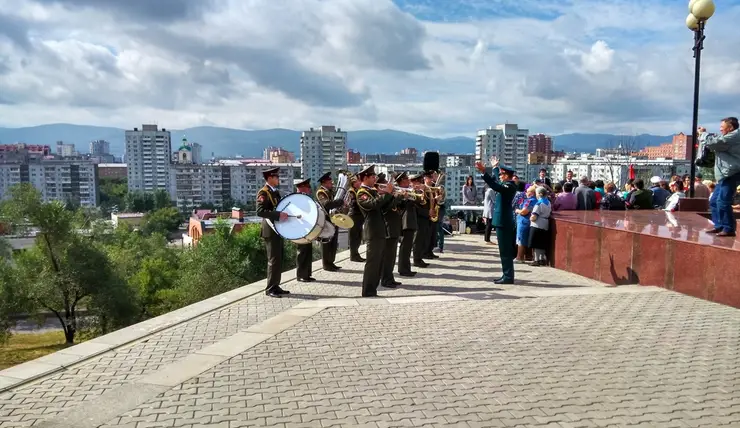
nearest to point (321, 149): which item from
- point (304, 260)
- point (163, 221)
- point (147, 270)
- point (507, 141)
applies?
point (507, 141)

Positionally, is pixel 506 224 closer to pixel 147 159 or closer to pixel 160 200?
pixel 160 200

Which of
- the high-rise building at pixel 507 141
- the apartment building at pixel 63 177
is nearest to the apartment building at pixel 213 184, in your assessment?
the apartment building at pixel 63 177

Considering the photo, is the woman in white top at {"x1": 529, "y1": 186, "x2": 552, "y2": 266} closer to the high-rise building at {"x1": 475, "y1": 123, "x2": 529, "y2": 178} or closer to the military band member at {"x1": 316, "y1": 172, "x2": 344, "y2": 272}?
the military band member at {"x1": 316, "y1": 172, "x2": 344, "y2": 272}

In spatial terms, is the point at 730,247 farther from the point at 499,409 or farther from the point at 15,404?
the point at 15,404

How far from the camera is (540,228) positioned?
12.4 m

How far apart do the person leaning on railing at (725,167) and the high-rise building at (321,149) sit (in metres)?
132

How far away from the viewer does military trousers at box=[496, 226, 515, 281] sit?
10164 mm

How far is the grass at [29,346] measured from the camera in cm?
2756

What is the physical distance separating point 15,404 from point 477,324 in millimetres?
5066

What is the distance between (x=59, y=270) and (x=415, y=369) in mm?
29997

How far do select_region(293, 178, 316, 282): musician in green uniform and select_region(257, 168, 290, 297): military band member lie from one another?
2.95 feet

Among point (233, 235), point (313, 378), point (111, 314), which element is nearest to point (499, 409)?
point (313, 378)

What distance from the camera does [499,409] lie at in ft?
15.0

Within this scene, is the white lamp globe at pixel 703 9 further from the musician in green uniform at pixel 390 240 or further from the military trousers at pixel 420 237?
the musician in green uniform at pixel 390 240
